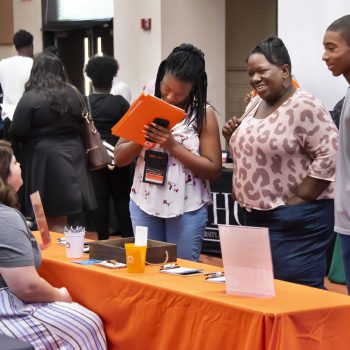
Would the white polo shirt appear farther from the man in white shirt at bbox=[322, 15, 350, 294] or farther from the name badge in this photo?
the man in white shirt at bbox=[322, 15, 350, 294]

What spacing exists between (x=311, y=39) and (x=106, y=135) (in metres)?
1.72

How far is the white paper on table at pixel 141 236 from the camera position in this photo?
3.46 m

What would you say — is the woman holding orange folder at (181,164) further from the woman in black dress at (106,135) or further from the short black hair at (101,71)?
the short black hair at (101,71)

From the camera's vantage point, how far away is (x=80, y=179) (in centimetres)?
607

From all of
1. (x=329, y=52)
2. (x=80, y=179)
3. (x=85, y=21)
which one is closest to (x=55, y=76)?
(x=80, y=179)

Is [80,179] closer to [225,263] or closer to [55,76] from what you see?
[55,76]

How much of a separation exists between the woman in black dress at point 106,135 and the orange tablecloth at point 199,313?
10.2ft

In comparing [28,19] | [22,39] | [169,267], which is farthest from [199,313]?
[28,19]

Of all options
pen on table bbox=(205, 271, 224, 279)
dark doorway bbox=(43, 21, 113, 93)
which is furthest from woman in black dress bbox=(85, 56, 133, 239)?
dark doorway bbox=(43, 21, 113, 93)

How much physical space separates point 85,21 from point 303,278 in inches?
314

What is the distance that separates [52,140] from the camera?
5.92 meters

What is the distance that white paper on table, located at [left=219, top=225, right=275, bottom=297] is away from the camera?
111 inches

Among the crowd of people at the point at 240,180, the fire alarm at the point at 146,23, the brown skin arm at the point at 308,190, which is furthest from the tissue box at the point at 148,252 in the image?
the fire alarm at the point at 146,23

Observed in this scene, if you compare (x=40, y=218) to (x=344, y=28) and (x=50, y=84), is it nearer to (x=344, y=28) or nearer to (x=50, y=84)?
(x=344, y=28)
